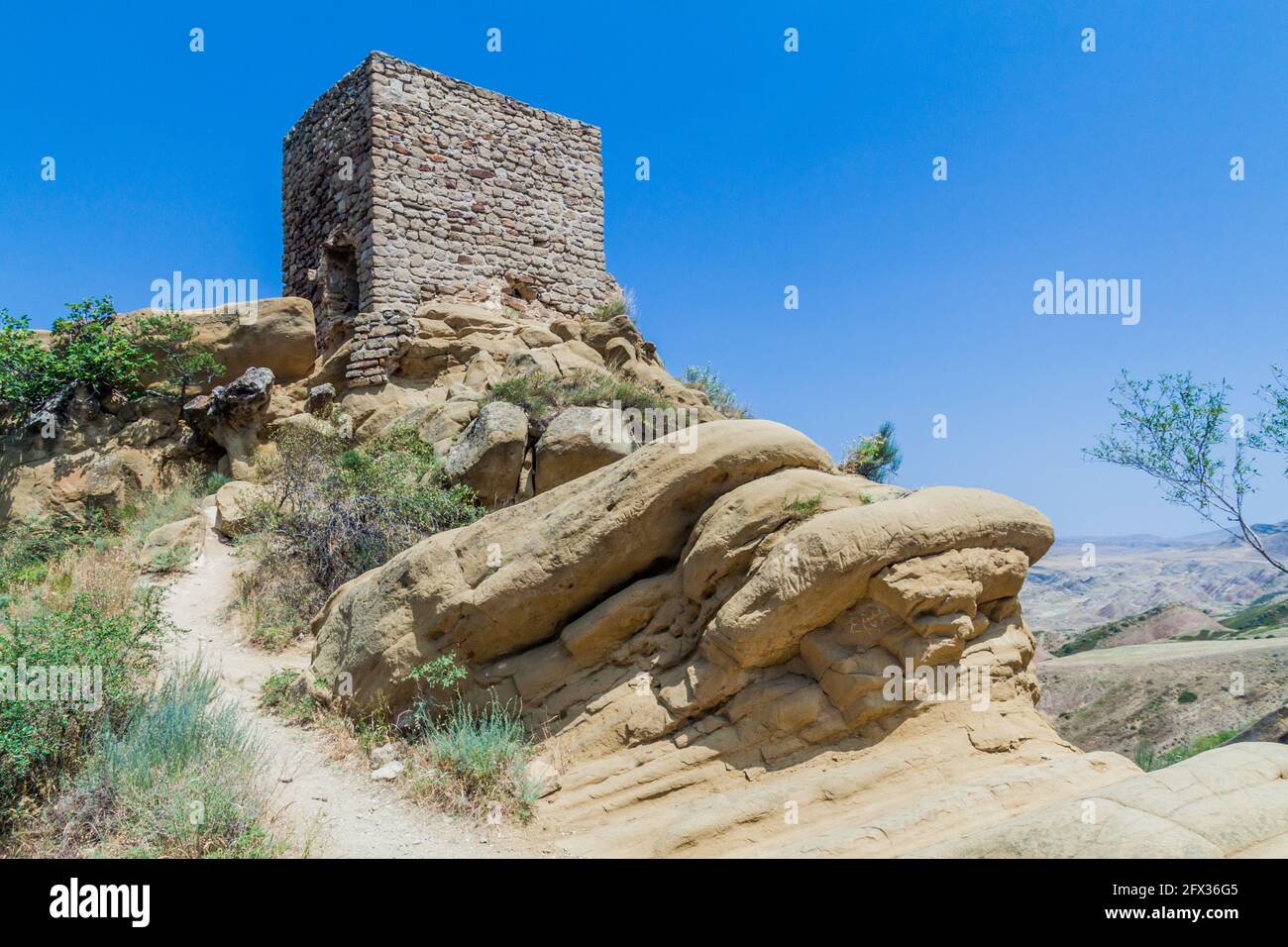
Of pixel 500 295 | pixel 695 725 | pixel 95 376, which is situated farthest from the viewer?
pixel 500 295

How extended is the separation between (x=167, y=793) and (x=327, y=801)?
1.19m

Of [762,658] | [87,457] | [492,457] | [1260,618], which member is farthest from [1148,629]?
[87,457]

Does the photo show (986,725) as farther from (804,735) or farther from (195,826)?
(195,826)

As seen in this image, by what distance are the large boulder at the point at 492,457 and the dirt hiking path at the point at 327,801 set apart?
2.95 meters

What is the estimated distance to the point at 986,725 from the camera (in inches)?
219

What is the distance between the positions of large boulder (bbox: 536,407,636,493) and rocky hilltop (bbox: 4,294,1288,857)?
310cm

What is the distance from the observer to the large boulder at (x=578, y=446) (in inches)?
422

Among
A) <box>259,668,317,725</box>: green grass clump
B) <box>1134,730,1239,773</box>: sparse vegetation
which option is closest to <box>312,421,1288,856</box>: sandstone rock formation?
<box>259,668,317,725</box>: green grass clump

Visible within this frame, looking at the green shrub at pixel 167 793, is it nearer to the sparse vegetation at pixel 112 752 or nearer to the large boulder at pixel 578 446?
the sparse vegetation at pixel 112 752

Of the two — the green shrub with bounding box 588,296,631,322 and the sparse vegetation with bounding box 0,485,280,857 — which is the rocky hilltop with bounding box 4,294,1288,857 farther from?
the green shrub with bounding box 588,296,631,322

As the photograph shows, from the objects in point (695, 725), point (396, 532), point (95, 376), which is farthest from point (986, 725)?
point (95, 376)

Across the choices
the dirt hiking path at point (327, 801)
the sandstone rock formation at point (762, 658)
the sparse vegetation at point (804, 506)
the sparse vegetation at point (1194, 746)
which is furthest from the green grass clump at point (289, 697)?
the sparse vegetation at point (1194, 746)
